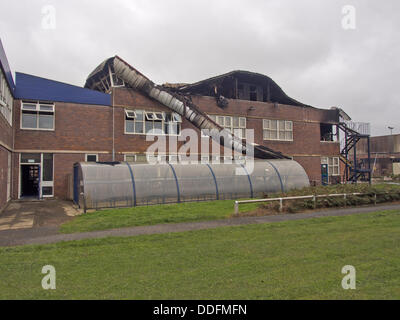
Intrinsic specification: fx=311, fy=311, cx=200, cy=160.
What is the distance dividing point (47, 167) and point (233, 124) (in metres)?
15.3

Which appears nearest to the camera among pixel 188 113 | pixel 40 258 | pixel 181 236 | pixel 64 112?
pixel 40 258

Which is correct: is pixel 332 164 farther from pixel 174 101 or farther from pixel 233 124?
pixel 174 101

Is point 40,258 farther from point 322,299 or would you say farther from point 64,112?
point 64,112

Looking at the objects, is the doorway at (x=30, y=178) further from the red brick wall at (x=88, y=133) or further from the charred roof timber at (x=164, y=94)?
the charred roof timber at (x=164, y=94)

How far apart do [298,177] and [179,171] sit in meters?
8.95

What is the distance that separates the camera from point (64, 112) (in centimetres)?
2086

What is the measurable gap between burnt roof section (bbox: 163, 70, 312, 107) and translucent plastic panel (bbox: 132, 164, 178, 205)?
34.5ft

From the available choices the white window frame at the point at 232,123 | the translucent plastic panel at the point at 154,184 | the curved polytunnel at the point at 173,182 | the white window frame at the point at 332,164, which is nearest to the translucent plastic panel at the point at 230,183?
the curved polytunnel at the point at 173,182

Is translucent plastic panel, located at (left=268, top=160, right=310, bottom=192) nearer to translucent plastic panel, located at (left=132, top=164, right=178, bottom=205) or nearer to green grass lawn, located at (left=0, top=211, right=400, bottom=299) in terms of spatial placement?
translucent plastic panel, located at (left=132, top=164, right=178, bottom=205)

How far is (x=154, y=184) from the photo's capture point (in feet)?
54.9

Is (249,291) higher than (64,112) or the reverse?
the reverse

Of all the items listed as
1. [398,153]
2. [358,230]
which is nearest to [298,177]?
[358,230]

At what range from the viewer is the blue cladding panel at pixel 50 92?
19891 mm

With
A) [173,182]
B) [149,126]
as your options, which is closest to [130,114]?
[149,126]
